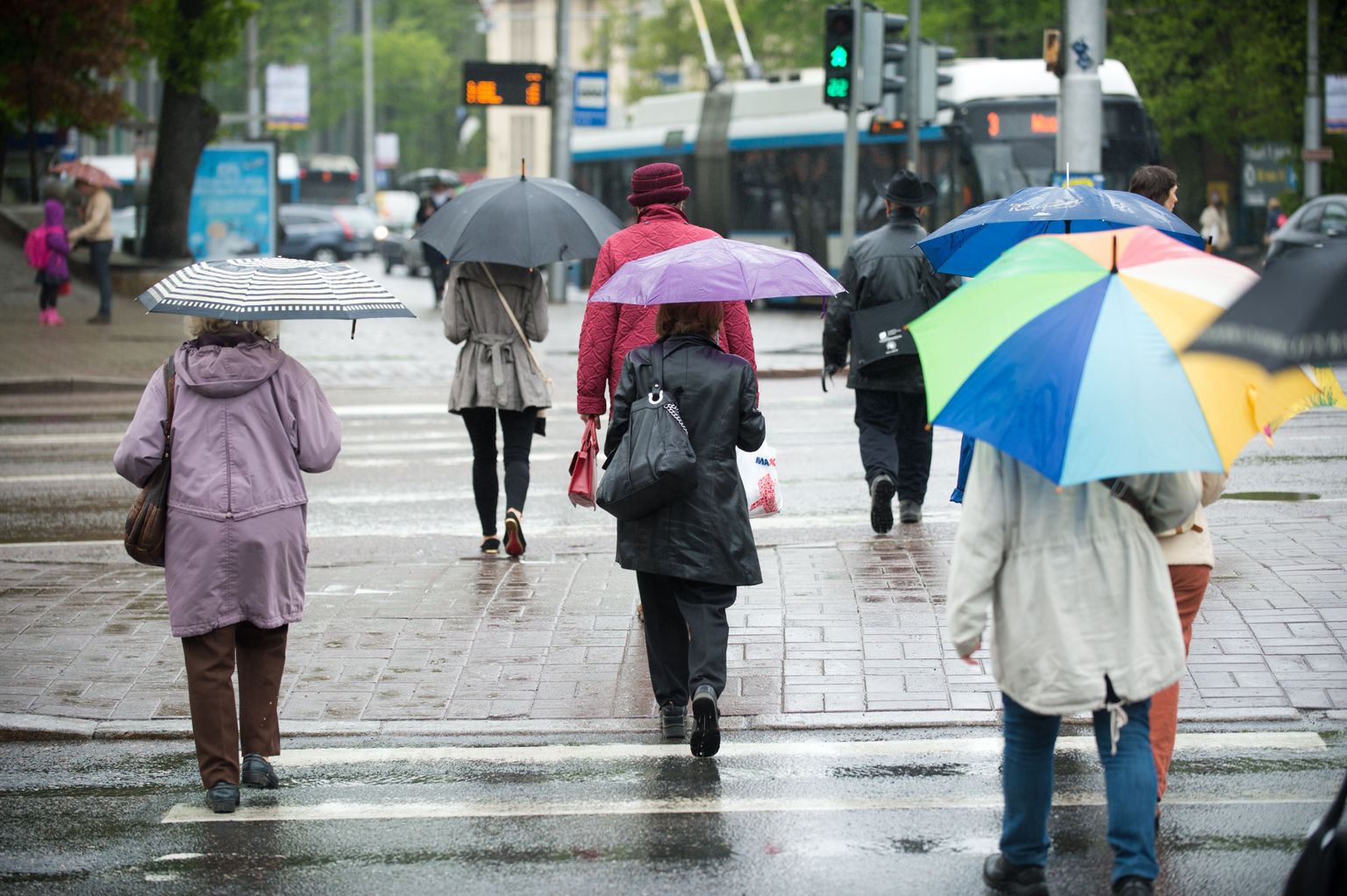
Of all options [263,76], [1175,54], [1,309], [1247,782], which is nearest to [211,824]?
[1247,782]

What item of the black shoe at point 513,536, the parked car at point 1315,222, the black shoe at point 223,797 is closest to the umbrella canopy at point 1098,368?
the black shoe at point 223,797

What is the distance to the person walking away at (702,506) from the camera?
5.70m

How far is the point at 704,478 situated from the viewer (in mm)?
5723

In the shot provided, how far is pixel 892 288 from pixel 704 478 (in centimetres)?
390

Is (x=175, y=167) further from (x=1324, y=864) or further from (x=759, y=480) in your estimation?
(x=1324, y=864)

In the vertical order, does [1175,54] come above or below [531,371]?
Result: above

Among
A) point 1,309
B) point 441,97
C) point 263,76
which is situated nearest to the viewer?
point 1,309

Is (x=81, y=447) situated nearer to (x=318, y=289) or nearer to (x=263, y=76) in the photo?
(x=318, y=289)

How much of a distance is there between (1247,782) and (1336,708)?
0.89 m

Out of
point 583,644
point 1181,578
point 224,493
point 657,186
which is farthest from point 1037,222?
point 224,493

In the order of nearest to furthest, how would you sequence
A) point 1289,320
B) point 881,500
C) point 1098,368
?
point 1289,320 < point 1098,368 < point 881,500

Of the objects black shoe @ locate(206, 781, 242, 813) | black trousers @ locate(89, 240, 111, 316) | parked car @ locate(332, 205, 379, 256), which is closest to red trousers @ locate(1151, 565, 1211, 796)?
black shoe @ locate(206, 781, 242, 813)

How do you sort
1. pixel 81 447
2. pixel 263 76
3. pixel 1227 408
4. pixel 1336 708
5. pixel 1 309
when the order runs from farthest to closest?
pixel 263 76 → pixel 1 309 → pixel 81 447 → pixel 1336 708 → pixel 1227 408

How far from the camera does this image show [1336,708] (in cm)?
608
